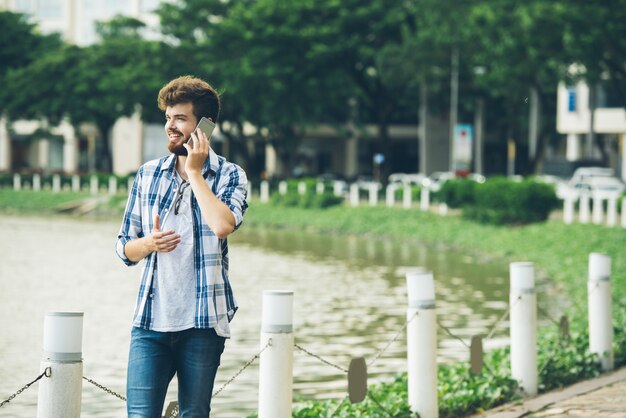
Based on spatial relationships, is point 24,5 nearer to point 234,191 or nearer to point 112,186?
point 112,186

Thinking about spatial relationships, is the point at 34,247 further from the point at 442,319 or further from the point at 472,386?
the point at 472,386

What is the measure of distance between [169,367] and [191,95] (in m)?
1.08

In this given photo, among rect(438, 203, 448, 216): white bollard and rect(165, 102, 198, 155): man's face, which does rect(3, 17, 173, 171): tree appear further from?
rect(165, 102, 198, 155): man's face

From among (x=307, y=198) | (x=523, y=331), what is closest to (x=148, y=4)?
(x=307, y=198)

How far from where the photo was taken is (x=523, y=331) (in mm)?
8656

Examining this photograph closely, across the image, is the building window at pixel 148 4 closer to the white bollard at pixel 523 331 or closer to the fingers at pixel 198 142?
the white bollard at pixel 523 331

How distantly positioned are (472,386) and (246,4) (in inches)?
1689

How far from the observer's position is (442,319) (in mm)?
15445

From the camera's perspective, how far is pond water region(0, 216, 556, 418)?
1088 centimetres

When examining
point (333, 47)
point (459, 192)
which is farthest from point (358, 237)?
point (333, 47)

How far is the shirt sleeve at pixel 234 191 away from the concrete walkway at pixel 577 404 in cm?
351

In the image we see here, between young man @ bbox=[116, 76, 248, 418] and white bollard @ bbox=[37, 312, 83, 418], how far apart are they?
0.22 metres

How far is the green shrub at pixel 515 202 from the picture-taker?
99.3 feet

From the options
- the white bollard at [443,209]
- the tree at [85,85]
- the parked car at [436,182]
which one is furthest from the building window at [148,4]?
the white bollard at [443,209]
